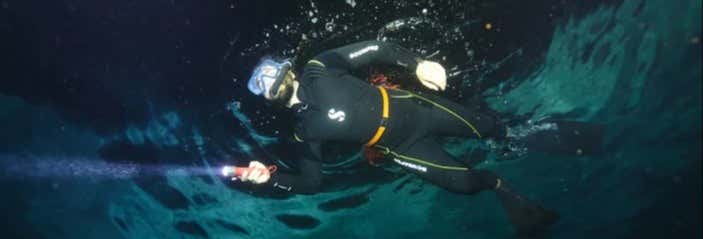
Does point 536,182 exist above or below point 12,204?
above

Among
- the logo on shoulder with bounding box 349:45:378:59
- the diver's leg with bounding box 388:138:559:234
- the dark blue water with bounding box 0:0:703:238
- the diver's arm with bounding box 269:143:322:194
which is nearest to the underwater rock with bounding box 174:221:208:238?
the dark blue water with bounding box 0:0:703:238

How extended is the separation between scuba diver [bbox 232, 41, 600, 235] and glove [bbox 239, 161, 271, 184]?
0.01 meters

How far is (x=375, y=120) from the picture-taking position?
5770 mm

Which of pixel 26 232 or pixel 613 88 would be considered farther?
pixel 26 232

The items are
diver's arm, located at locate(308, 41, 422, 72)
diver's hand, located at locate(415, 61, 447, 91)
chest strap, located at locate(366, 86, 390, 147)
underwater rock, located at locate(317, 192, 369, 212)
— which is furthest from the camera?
underwater rock, located at locate(317, 192, 369, 212)

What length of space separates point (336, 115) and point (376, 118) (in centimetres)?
65

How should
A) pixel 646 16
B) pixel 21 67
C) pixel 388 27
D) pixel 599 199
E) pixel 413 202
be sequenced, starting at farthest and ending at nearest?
1. pixel 599 199
2. pixel 413 202
3. pixel 646 16
4. pixel 21 67
5. pixel 388 27

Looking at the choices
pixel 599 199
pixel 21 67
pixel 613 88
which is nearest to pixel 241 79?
pixel 21 67

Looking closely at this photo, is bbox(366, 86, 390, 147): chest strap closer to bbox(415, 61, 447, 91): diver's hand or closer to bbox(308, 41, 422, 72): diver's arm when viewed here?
bbox(308, 41, 422, 72): diver's arm

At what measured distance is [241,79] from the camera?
285 inches

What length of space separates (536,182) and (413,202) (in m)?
6.38

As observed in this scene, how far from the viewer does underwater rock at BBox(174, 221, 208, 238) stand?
1480 cm

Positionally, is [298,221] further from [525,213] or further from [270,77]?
[270,77]

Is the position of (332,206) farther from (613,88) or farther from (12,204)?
(12,204)
